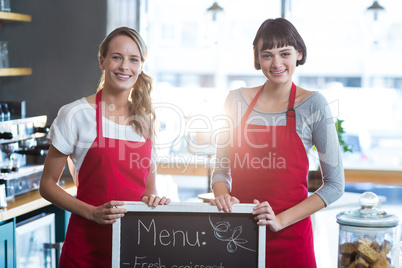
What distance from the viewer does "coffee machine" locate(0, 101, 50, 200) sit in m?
2.80

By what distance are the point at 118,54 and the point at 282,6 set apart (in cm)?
252

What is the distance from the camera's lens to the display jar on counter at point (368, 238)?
1390 mm

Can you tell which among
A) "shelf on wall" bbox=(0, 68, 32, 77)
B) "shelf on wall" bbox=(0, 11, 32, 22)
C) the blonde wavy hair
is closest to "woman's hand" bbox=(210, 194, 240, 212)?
the blonde wavy hair

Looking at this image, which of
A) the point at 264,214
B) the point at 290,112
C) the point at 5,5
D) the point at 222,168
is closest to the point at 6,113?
the point at 5,5

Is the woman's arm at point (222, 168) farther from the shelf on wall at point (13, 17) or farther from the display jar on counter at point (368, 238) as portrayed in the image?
the shelf on wall at point (13, 17)

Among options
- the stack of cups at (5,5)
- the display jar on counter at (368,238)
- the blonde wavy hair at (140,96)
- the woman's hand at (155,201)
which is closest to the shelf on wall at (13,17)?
the stack of cups at (5,5)

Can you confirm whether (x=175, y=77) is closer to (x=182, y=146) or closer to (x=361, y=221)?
(x=182, y=146)

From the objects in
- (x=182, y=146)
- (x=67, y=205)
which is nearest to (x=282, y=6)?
(x=182, y=146)

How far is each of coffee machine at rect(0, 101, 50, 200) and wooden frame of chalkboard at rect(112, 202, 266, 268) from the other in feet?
4.38

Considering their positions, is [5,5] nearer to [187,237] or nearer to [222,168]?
[222,168]

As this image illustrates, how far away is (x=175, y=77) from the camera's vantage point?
451cm

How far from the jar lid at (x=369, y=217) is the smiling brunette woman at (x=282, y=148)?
0.78ft

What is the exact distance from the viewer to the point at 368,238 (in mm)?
1421

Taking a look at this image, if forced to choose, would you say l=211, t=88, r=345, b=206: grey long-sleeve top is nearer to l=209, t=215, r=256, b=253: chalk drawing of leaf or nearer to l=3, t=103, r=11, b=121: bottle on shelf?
l=209, t=215, r=256, b=253: chalk drawing of leaf
